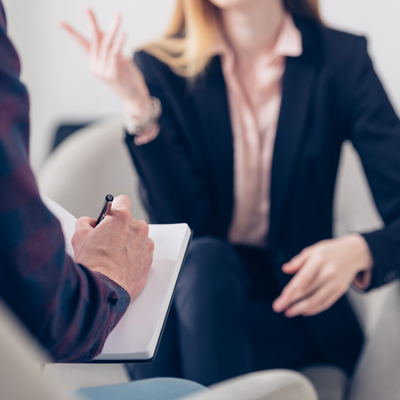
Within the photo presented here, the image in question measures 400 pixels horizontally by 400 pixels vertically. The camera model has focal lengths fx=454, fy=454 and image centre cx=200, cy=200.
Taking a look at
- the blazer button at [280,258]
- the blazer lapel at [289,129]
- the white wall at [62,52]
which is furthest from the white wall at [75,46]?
the blazer button at [280,258]

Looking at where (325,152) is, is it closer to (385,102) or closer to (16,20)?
(385,102)

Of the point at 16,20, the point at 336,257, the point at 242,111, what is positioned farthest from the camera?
the point at 16,20

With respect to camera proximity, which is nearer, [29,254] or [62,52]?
[29,254]

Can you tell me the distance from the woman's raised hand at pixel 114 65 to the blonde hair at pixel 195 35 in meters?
0.10

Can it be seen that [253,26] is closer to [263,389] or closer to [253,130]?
[253,130]

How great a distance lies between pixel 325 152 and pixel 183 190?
176 mm

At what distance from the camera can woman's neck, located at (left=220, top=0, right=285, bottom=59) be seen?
0.50m

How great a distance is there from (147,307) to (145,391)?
0.09m

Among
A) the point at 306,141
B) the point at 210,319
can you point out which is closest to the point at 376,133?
the point at 306,141

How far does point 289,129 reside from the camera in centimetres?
49

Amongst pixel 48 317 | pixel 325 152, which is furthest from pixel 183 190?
pixel 48 317

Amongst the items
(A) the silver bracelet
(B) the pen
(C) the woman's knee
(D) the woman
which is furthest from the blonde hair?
(B) the pen

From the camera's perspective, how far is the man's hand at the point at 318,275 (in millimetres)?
422

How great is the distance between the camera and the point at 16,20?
101 cm
